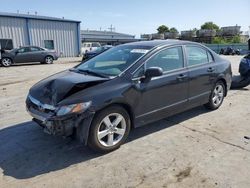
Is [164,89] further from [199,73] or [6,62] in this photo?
[6,62]

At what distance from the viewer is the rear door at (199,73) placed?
17.1 ft

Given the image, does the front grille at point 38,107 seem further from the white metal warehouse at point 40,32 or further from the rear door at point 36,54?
the white metal warehouse at point 40,32

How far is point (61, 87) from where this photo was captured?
3.94 meters

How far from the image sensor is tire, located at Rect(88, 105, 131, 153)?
3770 mm

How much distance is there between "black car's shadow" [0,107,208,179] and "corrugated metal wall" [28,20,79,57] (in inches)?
954

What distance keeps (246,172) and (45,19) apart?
27.7 metres

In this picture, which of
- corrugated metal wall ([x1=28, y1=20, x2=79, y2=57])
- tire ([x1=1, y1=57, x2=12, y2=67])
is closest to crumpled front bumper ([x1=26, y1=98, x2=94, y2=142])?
tire ([x1=1, y1=57, x2=12, y2=67])

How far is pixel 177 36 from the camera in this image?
222 feet

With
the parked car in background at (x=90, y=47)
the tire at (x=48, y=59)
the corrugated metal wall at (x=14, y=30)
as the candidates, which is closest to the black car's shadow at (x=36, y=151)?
the tire at (x=48, y=59)

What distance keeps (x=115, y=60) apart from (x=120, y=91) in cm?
98

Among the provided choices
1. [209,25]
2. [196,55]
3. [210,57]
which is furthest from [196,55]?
[209,25]

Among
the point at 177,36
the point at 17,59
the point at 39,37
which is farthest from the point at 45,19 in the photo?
the point at 177,36

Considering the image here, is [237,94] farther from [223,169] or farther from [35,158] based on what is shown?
[35,158]

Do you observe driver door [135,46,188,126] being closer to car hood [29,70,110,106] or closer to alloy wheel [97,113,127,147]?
alloy wheel [97,113,127,147]
